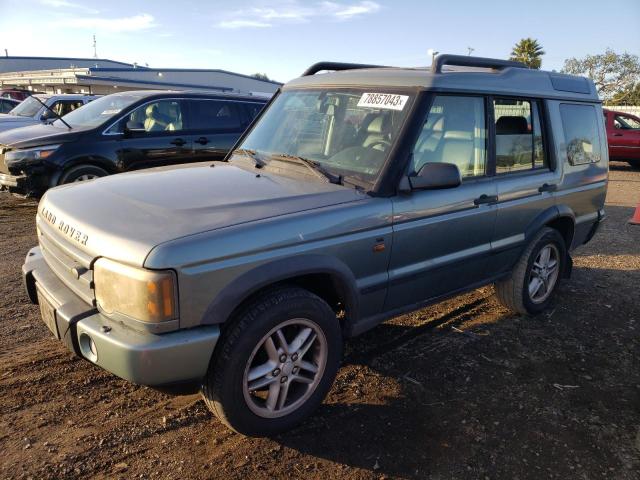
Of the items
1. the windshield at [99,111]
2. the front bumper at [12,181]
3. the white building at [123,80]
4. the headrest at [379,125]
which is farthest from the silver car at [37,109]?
the white building at [123,80]

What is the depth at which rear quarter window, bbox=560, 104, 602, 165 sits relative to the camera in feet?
14.4

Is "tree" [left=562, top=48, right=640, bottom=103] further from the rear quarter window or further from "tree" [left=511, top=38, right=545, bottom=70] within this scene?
the rear quarter window

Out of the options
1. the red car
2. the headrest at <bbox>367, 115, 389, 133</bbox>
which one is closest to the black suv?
the headrest at <bbox>367, 115, 389, 133</bbox>

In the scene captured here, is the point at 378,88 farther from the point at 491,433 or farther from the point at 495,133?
the point at 491,433

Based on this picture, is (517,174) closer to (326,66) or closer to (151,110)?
(326,66)

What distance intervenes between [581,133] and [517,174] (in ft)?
3.90

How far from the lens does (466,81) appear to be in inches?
135

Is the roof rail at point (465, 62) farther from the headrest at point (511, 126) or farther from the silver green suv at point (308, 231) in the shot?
the headrest at point (511, 126)

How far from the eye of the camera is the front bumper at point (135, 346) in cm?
219

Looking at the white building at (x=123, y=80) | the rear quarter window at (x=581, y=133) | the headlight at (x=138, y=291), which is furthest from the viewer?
the white building at (x=123, y=80)

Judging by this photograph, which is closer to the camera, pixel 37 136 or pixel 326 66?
pixel 326 66

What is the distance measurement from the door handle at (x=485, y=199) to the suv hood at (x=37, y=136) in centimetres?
598

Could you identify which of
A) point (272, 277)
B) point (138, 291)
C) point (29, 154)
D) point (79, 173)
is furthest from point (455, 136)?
point (29, 154)

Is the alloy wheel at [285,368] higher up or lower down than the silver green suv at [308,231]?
lower down
